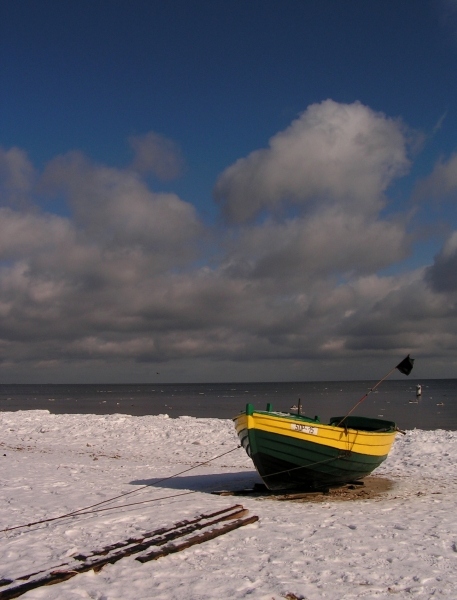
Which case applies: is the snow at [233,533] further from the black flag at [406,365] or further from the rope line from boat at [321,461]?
the black flag at [406,365]

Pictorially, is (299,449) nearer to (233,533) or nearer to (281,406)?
(233,533)

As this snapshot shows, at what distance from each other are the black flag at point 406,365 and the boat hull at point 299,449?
250cm

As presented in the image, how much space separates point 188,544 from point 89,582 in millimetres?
1763

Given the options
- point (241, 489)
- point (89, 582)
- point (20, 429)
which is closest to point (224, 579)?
point (89, 582)

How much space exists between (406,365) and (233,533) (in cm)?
775

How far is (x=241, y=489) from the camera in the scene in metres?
14.1

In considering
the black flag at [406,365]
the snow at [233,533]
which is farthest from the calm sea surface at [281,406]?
the snow at [233,533]

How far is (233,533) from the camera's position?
945 cm

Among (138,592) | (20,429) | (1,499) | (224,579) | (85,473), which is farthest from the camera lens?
(20,429)

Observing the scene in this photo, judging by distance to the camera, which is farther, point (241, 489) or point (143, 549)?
point (241, 489)

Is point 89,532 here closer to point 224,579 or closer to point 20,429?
point 224,579

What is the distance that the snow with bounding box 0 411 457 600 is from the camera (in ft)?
23.5

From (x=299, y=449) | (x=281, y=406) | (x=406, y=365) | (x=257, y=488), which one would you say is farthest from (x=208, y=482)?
(x=281, y=406)

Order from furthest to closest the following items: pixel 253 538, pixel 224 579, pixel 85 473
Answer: pixel 85 473, pixel 253 538, pixel 224 579
